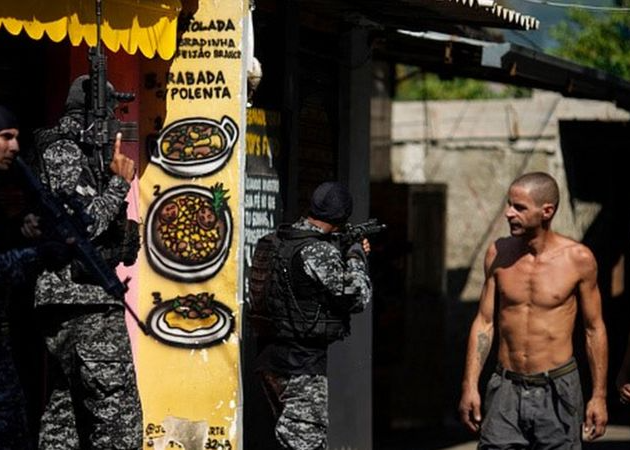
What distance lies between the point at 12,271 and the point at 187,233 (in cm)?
204

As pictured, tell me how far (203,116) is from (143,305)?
1.08 m

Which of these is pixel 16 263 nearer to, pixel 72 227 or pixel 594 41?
pixel 72 227

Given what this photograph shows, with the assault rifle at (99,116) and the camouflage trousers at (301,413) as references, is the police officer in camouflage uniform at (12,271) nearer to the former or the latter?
the assault rifle at (99,116)

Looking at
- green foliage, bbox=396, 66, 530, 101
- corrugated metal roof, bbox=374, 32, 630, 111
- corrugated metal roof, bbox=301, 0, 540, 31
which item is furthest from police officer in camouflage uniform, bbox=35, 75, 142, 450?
green foliage, bbox=396, 66, 530, 101

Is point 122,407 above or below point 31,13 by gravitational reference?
below

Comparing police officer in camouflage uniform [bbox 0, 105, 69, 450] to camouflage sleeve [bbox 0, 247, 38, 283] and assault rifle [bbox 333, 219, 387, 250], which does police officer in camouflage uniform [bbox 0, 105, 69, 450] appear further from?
assault rifle [bbox 333, 219, 387, 250]

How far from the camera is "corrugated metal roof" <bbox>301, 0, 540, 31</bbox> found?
10.1 m

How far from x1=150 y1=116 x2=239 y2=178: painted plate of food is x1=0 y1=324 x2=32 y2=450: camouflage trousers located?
2.02 meters

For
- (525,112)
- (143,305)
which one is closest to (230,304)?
(143,305)

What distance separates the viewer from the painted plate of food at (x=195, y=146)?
9023 mm

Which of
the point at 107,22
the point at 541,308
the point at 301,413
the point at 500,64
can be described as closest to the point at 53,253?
the point at 107,22

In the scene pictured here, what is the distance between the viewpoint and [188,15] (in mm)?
9078

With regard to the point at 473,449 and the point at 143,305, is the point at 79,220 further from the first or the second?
the point at 473,449

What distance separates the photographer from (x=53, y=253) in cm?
739
